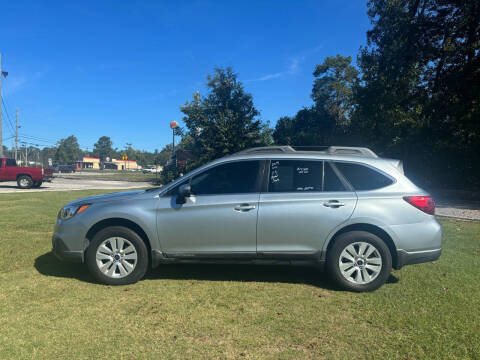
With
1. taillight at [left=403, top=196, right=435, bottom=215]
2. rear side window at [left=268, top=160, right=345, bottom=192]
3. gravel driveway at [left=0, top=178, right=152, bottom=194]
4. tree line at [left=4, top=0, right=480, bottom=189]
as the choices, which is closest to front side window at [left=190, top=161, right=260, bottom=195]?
rear side window at [left=268, top=160, right=345, bottom=192]

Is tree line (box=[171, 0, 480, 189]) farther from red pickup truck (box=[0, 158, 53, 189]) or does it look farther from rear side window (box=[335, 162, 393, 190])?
rear side window (box=[335, 162, 393, 190])

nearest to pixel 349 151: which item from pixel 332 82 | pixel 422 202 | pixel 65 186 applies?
pixel 422 202

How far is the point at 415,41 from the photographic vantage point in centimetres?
1867

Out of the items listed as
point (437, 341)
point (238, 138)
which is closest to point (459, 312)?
point (437, 341)

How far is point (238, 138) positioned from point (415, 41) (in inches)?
472

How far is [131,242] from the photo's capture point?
4.08 m

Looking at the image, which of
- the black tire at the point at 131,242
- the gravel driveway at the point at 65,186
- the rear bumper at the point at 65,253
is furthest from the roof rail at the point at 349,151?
the gravel driveway at the point at 65,186

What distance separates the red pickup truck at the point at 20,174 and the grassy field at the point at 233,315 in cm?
1728

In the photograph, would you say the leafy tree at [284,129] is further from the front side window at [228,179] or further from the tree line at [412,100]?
the front side window at [228,179]

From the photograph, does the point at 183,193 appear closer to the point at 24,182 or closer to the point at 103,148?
the point at 24,182

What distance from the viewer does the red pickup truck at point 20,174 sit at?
19155mm

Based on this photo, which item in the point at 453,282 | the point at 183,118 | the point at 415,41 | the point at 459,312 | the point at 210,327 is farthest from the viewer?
the point at 183,118

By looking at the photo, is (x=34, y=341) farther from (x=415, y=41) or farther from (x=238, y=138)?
(x=415, y=41)

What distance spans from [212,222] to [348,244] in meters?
1.75
